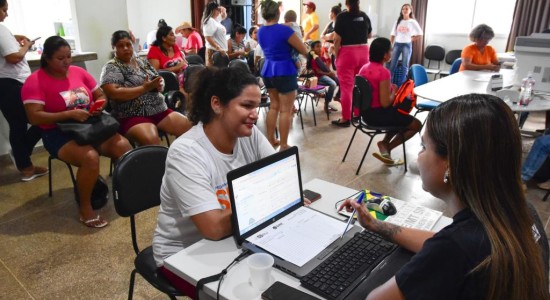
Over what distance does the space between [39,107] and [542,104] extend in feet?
11.6

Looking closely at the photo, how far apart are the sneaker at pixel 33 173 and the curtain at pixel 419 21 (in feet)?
21.9

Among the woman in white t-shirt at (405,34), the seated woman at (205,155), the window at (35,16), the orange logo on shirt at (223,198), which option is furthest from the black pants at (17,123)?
the woman in white t-shirt at (405,34)

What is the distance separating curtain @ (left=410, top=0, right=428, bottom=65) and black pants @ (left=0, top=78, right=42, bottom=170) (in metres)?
6.66

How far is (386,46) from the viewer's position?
11.0ft

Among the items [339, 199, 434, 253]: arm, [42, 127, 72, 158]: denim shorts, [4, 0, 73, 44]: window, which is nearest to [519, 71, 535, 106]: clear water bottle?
[339, 199, 434, 253]: arm

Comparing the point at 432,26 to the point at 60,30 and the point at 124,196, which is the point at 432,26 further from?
the point at 124,196

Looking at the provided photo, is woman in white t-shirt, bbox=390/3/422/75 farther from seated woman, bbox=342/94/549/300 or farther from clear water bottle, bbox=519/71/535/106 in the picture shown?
seated woman, bbox=342/94/549/300

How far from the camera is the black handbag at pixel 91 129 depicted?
2.63 metres

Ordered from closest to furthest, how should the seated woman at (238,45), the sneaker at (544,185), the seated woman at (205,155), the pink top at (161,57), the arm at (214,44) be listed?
the seated woman at (205,155) → the sneaker at (544,185) → the pink top at (161,57) → the arm at (214,44) → the seated woman at (238,45)

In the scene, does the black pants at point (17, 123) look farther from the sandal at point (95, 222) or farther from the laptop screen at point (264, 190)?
the laptop screen at point (264, 190)

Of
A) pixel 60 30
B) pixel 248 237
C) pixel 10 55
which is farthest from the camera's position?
pixel 60 30

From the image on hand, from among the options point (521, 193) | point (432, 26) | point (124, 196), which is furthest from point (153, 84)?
point (432, 26)

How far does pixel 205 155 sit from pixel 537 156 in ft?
9.36

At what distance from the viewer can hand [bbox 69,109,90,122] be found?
268 centimetres
